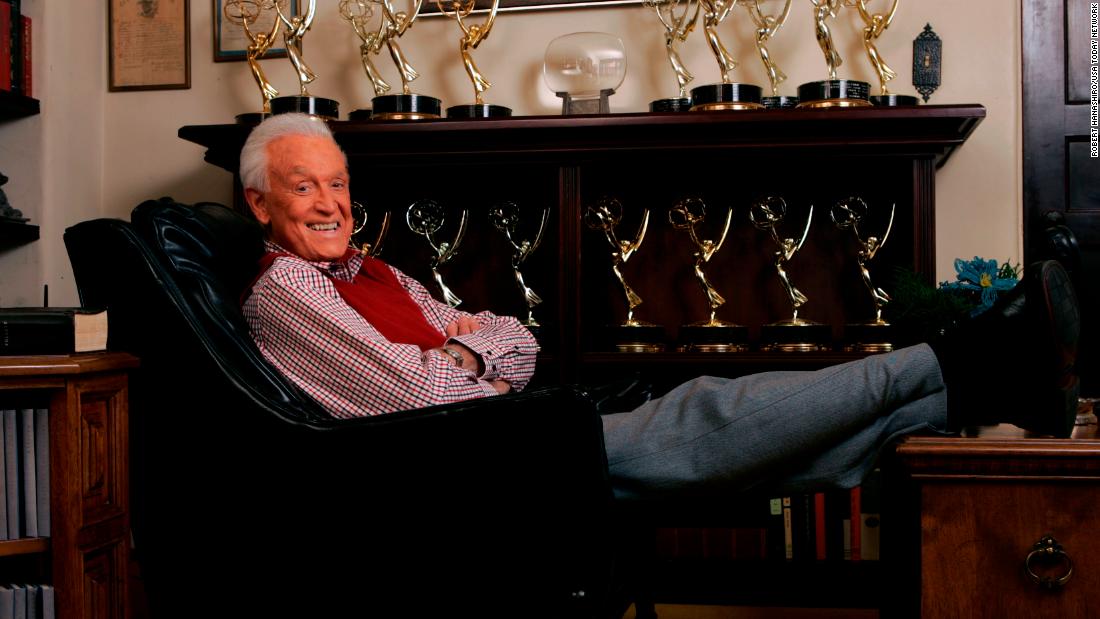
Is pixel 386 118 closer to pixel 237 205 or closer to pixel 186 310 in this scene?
pixel 237 205

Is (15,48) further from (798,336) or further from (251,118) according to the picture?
(798,336)

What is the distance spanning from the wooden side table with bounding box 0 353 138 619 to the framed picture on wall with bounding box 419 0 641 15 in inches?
57.7

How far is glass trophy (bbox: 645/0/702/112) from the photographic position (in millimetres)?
2447

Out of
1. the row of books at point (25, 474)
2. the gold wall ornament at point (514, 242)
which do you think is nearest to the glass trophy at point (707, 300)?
the gold wall ornament at point (514, 242)

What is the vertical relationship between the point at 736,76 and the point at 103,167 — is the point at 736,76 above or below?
above

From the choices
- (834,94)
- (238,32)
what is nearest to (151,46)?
(238,32)

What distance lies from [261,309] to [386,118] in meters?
0.98

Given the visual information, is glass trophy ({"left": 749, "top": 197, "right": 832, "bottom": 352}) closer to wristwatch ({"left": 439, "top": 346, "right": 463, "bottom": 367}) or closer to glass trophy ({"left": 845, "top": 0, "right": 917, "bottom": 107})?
glass trophy ({"left": 845, "top": 0, "right": 917, "bottom": 107})

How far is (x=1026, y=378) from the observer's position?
1.34 metres

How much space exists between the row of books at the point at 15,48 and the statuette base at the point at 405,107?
0.91 metres

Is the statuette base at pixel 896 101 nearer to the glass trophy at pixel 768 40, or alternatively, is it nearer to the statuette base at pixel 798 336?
the glass trophy at pixel 768 40

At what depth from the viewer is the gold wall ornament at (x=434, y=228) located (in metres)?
2.64

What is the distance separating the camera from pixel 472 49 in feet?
8.83

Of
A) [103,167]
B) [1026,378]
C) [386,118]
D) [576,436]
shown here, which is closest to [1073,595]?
[1026,378]
